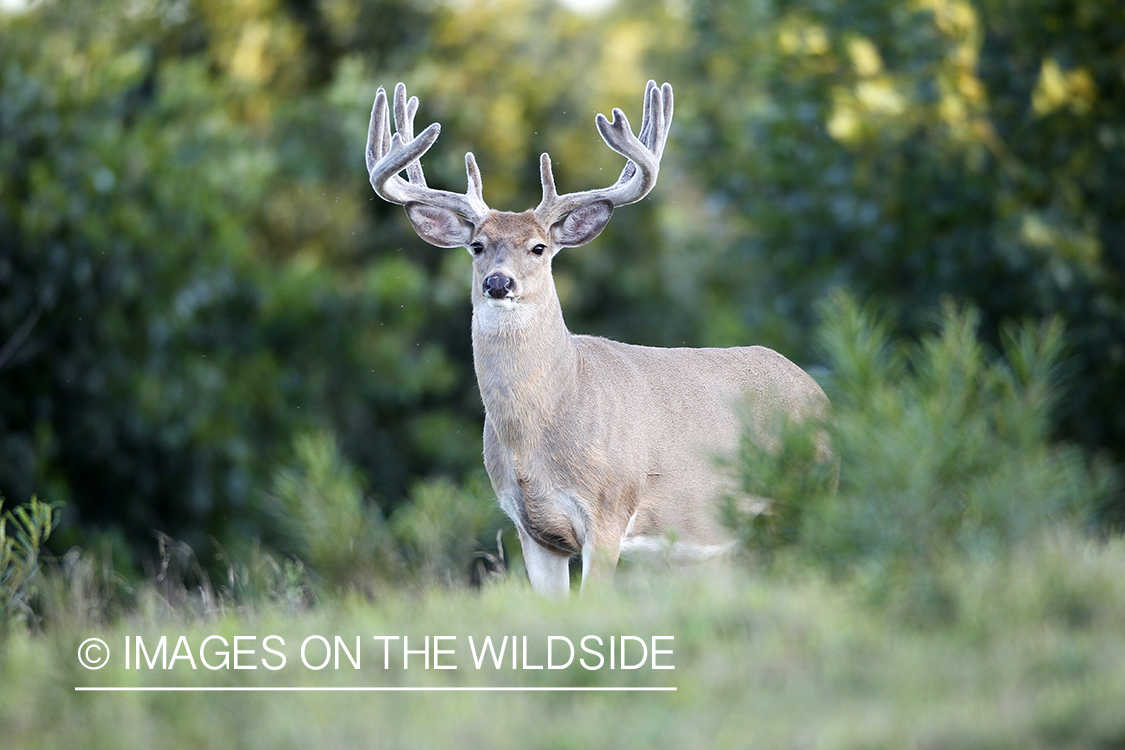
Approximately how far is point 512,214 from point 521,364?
75 cm

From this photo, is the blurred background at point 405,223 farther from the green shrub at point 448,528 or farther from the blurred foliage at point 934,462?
the blurred foliage at point 934,462

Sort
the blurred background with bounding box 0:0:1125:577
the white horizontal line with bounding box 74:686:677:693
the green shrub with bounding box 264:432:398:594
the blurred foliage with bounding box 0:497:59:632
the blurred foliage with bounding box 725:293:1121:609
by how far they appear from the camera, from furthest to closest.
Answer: the blurred background with bounding box 0:0:1125:577, the green shrub with bounding box 264:432:398:594, the blurred foliage with bounding box 0:497:59:632, the blurred foliage with bounding box 725:293:1121:609, the white horizontal line with bounding box 74:686:677:693

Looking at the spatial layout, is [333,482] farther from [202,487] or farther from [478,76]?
[478,76]

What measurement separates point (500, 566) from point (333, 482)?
863mm

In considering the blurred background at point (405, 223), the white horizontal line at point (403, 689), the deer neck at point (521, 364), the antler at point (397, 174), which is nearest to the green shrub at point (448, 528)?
the blurred background at point (405, 223)

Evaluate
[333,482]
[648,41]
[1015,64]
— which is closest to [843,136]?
[1015,64]

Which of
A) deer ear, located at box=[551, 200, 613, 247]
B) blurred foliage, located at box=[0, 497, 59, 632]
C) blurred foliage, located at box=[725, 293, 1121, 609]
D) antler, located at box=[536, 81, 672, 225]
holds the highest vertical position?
antler, located at box=[536, 81, 672, 225]

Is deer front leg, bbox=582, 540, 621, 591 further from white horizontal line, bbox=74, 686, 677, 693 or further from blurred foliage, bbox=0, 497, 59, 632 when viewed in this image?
blurred foliage, bbox=0, 497, 59, 632

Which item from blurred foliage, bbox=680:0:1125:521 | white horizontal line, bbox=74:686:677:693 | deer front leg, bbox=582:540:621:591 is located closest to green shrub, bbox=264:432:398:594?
deer front leg, bbox=582:540:621:591

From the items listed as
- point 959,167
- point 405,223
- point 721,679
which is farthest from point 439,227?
point 405,223

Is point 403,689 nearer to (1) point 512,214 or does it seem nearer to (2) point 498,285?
(2) point 498,285

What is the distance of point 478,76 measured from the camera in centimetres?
1983

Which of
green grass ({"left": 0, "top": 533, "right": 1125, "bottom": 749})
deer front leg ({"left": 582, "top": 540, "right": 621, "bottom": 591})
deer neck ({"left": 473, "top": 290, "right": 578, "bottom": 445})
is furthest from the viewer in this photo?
deer neck ({"left": 473, "top": 290, "right": 578, "bottom": 445})

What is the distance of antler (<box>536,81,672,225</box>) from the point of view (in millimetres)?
6004
